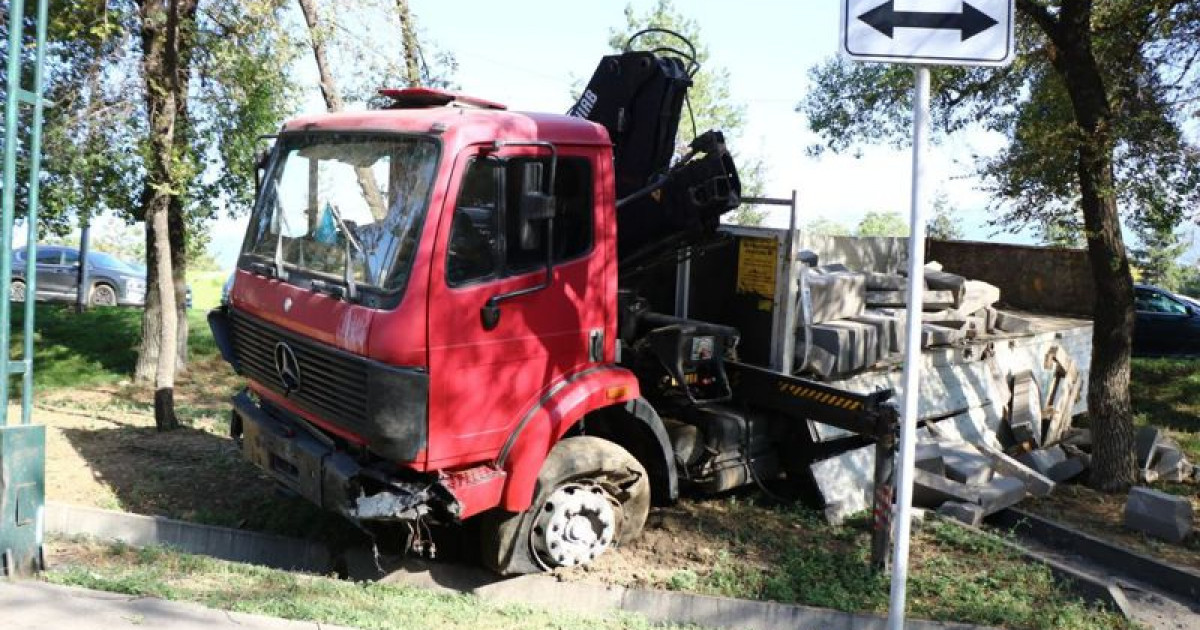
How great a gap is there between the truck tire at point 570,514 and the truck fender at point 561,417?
143 millimetres

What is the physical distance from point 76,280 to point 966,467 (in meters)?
21.4

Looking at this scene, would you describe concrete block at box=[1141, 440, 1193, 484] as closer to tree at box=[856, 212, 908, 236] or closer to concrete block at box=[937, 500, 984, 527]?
concrete block at box=[937, 500, 984, 527]

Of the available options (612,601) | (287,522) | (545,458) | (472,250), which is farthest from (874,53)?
(287,522)

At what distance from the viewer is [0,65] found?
11.6 meters

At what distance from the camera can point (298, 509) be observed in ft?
24.9

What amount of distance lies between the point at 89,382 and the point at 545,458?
31.3ft

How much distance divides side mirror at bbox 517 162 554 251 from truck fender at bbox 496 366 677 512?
3.13 ft

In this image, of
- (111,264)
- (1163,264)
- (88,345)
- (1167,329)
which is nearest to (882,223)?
(1163,264)

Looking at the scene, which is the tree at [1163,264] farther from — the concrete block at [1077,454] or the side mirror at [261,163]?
the side mirror at [261,163]

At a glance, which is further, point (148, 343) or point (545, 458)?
point (148, 343)

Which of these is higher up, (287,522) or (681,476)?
(681,476)

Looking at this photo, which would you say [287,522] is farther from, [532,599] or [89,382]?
[89,382]

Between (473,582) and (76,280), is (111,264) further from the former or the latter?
(473,582)

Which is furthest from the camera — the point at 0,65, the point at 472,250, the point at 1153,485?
the point at 0,65
